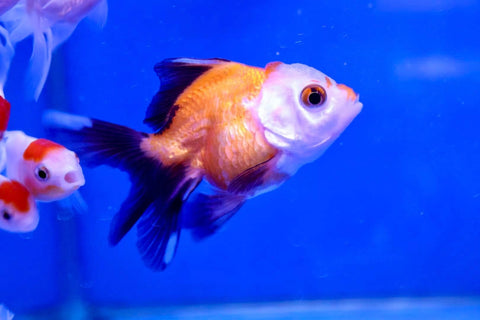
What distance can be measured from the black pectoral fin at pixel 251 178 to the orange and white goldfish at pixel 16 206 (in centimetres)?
74

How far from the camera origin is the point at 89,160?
3.84 ft

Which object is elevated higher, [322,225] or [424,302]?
[322,225]

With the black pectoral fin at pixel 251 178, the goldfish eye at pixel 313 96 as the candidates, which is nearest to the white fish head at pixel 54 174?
the black pectoral fin at pixel 251 178

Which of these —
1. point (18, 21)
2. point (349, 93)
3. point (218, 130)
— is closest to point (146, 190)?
point (218, 130)

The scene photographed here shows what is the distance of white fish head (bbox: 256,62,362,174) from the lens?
110 cm

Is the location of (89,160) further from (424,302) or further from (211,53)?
(424,302)

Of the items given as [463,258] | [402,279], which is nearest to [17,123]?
[402,279]

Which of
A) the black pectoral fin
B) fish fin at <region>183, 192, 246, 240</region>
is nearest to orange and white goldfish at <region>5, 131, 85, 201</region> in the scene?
fish fin at <region>183, 192, 246, 240</region>

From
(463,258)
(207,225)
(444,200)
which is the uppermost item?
(444,200)

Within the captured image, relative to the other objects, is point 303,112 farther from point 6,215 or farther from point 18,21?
point 18,21

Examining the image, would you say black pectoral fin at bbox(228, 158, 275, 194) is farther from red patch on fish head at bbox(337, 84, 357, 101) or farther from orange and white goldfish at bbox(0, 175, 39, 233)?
orange and white goldfish at bbox(0, 175, 39, 233)

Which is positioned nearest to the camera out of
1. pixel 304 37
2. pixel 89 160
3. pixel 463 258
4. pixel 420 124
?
pixel 89 160

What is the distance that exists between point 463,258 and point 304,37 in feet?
5.00

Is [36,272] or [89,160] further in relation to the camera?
[36,272]
